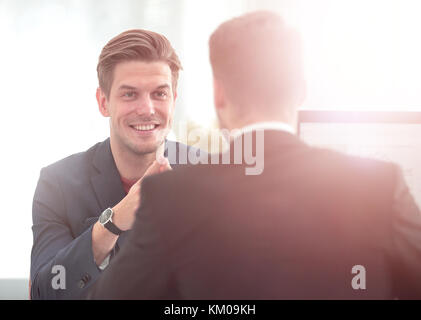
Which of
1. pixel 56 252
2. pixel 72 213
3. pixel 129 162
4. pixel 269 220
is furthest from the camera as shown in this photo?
pixel 129 162

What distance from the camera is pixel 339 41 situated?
3.44m

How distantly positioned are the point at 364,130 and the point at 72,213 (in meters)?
1.06

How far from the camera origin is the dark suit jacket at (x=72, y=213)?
137 cm

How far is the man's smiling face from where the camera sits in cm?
171

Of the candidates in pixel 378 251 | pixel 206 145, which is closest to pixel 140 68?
pixel 206 145

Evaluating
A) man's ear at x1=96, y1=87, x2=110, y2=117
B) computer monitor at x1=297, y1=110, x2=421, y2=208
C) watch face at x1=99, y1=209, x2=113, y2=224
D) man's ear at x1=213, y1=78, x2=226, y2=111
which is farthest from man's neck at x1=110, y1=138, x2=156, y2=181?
man's ear at x1=213, y1=78, x2=226, y2=111

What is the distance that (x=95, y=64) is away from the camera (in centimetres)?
334

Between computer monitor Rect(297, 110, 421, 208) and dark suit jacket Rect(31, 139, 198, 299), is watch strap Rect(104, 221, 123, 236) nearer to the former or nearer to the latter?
dark suit jacket Rect(31, 139, 198, 299)

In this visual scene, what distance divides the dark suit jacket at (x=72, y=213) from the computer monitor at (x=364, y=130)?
0.52 m

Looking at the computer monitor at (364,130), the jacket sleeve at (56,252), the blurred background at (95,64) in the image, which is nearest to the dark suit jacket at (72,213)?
the jacket sleeve at (56,252)

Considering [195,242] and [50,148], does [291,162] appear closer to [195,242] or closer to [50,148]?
[195,242]

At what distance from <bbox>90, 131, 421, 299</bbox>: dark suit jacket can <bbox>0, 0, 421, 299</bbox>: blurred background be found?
2.40 m

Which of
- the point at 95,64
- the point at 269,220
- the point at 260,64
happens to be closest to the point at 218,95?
the point at 260,64

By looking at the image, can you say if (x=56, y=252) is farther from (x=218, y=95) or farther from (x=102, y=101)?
(x=218, y=95)
